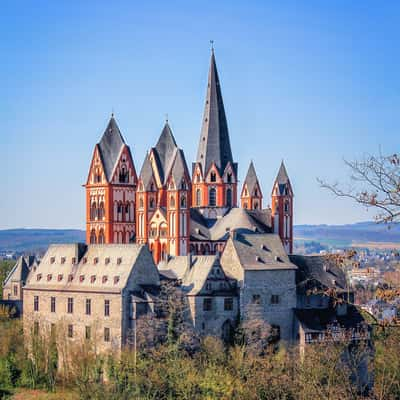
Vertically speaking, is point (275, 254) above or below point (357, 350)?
above

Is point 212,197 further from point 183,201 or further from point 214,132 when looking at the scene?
point 183,201

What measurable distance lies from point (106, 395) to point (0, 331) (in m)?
23.7

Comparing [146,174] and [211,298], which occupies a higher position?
[146,174]

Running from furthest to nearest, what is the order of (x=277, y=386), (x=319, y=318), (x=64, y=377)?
(x=319, y=318)
(x=64, y=377)
(x=277, y=386)

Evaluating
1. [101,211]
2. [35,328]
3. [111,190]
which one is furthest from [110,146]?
[35,328]

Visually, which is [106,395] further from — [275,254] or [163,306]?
[275,254]

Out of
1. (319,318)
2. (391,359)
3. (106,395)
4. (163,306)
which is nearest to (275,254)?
(319,318)

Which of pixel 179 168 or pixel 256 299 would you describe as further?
pixel 179 168

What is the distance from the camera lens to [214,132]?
100312 mm

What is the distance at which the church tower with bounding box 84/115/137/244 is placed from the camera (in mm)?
97250

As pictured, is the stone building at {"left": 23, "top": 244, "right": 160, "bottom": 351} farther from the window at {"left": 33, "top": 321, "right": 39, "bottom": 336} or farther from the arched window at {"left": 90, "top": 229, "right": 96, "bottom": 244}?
the arched window at {"left": 90, "top": 229, "right": 96, "bottom": 244}

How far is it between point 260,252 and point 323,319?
8.14 metres

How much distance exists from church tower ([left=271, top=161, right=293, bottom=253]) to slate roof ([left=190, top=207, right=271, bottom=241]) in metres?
1.08

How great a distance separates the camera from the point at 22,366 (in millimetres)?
72750
